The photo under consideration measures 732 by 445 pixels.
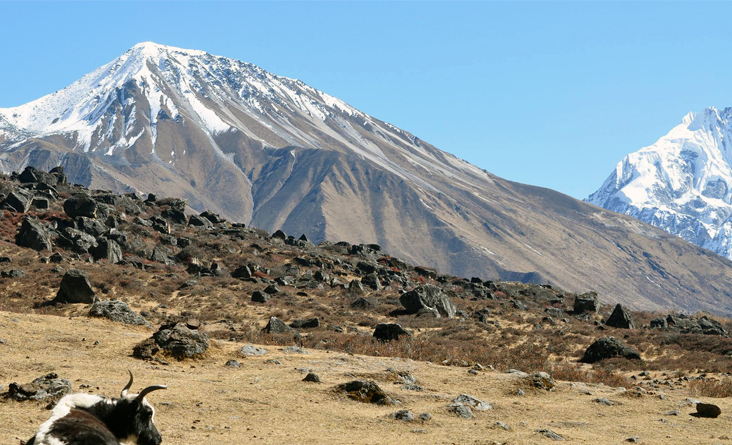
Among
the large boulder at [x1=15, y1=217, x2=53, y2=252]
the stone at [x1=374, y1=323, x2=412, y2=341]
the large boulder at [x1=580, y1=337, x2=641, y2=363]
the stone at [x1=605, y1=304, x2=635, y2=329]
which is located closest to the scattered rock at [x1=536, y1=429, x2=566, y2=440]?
the stone at [x1=374, y1=323, x2=412, y2=341]

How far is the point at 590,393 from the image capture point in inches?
699

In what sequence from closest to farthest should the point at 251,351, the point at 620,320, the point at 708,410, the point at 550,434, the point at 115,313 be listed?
the point at 550,434
the point at 708,410
the point at 251,351
the point at 115,313
the point at 620,320

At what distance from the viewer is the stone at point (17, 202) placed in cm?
5012

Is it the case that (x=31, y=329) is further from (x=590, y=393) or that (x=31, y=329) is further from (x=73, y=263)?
(x=73, y=263)

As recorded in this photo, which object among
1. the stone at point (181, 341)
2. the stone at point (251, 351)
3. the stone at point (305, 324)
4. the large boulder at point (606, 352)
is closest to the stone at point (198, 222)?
the stone at point (305, 324)

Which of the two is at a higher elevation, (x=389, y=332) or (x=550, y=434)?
(x=550, y=434)

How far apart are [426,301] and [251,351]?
2119 cm

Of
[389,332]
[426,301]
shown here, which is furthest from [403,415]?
[426,301]

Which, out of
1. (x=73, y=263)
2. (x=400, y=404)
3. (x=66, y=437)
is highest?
(x=66, y=437)

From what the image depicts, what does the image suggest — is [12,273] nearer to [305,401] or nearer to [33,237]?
[33,237]

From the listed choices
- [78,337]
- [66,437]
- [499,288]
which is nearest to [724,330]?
[499,288]

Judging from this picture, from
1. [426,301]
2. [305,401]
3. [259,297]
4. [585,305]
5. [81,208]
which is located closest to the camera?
[305,401]

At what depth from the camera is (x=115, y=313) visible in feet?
70.4

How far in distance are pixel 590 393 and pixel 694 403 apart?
274 cm
